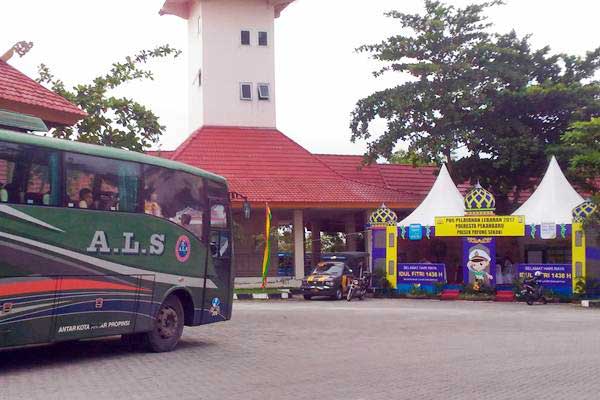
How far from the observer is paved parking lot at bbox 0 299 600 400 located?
854cm

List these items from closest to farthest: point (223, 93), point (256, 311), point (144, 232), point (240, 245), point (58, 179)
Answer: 1. point (58, 179)
2. point (144, 232)
3. point (256, 311)
4. point (240, 245)
5. point (223, 93)

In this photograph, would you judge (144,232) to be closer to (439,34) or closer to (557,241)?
(439,34)

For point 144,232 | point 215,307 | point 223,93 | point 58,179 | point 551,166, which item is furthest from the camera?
point 223,93

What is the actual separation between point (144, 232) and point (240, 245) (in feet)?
66.4

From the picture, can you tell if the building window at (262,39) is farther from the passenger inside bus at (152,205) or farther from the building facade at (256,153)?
the passenger inside bus at (152,205)

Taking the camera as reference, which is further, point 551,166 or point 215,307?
point 551,166

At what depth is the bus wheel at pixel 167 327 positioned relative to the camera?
480 inches

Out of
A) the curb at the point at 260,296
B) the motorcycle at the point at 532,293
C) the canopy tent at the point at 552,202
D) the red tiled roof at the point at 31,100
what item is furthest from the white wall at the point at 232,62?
the red tiled roof at the point at 31,100

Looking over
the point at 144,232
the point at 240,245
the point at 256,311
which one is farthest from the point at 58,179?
the point at 240,245

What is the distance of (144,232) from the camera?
11.6m

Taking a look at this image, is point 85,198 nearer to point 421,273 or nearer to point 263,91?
point 421,273

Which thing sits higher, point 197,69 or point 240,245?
point 197,69

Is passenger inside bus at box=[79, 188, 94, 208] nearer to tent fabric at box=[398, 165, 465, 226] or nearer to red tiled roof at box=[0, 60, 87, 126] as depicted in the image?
red tiled roof at box=[0, 60, 87, 126]

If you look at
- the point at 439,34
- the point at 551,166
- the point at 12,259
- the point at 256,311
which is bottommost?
the point at 256,311
